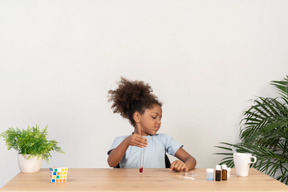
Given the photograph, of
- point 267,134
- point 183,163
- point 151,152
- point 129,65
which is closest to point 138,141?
point 183,163

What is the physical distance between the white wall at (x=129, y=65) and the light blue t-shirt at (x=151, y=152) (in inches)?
39.2

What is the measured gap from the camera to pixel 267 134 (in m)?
3.26

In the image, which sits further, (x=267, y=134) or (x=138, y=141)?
(x=267, y=134)

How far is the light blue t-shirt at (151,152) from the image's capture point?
273cm

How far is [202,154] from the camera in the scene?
3873 millimetres

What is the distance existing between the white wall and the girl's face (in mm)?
1126

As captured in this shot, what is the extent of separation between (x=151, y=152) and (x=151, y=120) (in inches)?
9.5

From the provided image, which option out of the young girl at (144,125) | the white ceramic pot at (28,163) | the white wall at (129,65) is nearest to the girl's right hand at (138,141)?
the young girl at (144,125)

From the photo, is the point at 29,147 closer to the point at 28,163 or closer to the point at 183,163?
the point at 28,163

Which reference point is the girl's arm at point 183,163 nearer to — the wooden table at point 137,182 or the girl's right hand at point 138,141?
the wooden table at point 137,182

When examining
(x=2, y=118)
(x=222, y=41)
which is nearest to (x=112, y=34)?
(x=222, y=41)

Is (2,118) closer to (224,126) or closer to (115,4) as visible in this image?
(115,4)

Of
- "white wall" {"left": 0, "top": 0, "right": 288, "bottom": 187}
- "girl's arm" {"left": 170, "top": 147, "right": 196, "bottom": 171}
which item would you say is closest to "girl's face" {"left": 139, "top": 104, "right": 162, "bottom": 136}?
"girl's arm" {"left": 170, "top": 147, "right": 196, "bottom": 171}

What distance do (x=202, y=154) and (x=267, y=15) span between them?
1467 millimetres
